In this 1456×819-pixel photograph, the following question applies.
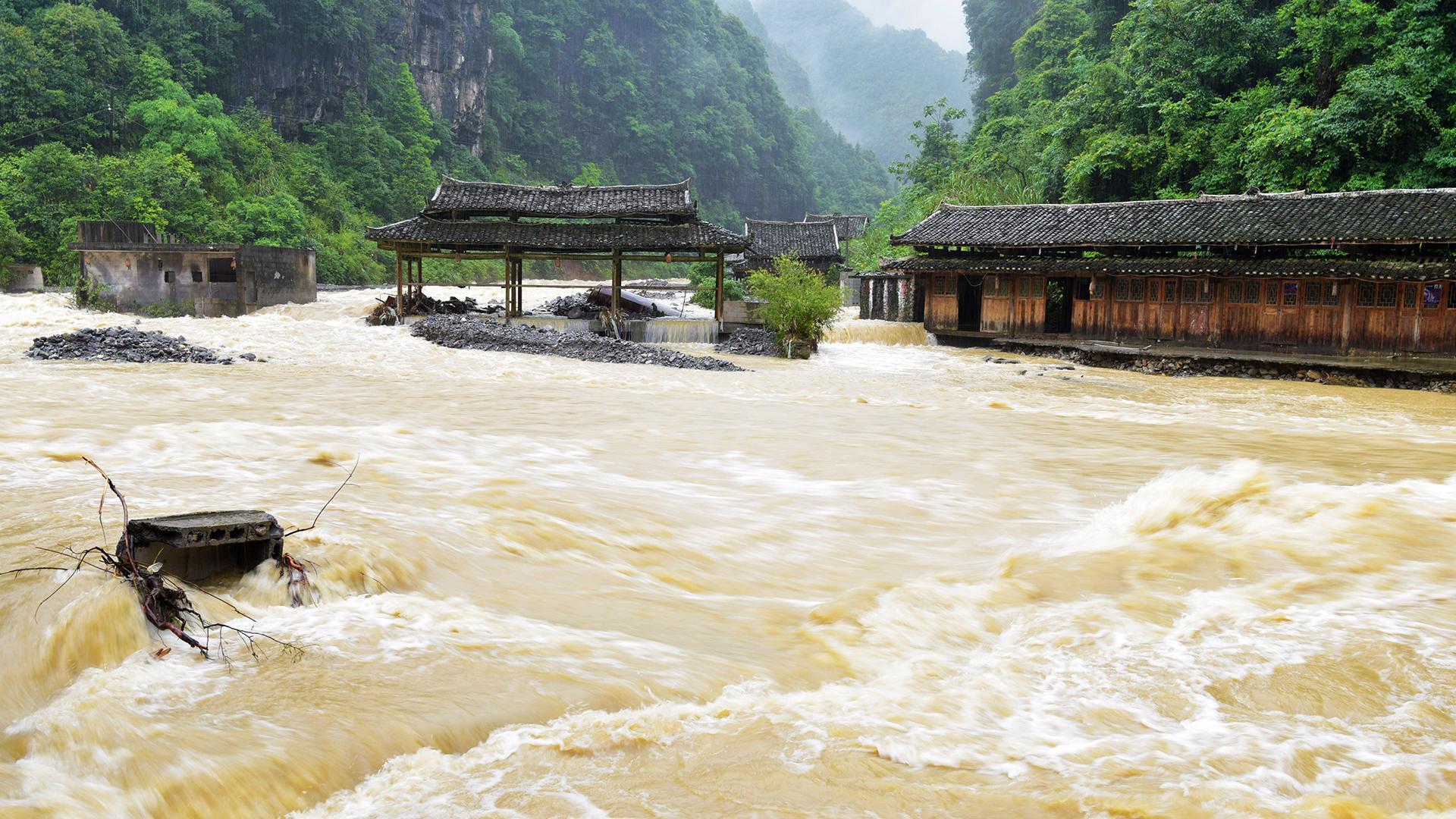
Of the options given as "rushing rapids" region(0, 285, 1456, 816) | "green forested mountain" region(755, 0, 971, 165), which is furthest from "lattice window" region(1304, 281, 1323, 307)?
"green forested mountain" region(755, 0, 971, 165)

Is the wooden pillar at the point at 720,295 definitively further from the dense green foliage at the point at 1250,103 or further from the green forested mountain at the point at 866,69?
the green forested mountain at the point at 866,69

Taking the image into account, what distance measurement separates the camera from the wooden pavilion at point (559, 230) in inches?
909

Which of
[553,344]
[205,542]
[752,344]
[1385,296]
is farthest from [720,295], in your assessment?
[205,542]

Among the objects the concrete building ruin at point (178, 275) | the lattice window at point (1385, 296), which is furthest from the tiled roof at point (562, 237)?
the lattice window at point (1385, 296)

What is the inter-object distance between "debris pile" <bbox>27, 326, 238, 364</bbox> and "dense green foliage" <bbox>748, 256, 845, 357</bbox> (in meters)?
10.4

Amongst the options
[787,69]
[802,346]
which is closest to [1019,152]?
[802,346]

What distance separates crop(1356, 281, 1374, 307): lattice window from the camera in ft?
58.2

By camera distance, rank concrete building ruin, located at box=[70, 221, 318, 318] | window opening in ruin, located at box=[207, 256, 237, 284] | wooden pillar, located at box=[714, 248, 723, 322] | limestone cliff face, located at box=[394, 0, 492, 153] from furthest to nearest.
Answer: limestone cliff face, located at box=[394, 0, 492, 153] < window opening in ruin, located at box=[207, 256, 237, 284] < concrete building ruin, located at box=[70, 221, 318, 318] < wooden pillar, located at box=[714, 248, 723, 322]

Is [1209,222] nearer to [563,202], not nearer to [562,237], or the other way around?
[562,237]

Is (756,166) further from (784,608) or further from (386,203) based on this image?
(784,608)

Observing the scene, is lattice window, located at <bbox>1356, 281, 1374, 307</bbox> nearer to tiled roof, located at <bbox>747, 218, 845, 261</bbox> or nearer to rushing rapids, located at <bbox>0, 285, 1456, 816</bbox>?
rushing rapids, located at <bbox>0, 285, 1456, 816</bbox>

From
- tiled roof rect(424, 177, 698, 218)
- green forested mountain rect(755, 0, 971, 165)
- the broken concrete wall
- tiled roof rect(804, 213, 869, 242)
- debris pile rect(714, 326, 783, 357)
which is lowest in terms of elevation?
debris pile rect(714, 326, 783, 357)

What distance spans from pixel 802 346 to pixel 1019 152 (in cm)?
1850

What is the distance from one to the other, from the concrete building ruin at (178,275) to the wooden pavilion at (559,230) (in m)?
4.59
